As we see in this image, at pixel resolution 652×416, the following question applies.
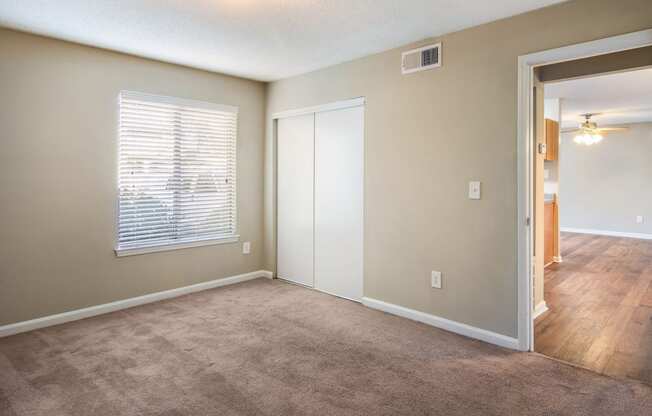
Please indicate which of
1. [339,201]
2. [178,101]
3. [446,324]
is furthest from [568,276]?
[178,101]

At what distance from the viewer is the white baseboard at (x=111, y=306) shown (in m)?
3.16

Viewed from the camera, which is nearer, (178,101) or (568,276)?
(178,101)

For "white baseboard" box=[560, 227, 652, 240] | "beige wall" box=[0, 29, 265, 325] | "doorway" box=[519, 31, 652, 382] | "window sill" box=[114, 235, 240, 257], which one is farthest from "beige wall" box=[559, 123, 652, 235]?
"beige wall" box=[0, 29, 265, 325]

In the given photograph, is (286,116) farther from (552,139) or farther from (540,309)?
(552,139)

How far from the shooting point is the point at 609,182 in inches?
336

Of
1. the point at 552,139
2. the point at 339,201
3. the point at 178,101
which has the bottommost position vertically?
the point at 339,201

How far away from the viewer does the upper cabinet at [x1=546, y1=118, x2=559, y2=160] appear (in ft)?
18.3

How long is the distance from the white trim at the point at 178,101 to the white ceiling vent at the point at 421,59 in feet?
6.66

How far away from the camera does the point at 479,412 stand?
2.07 m

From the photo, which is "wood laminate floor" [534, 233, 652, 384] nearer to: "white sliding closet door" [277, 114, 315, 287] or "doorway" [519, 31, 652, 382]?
"doorway" [519, 31, 652, 382]

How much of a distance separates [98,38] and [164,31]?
0.63 meters

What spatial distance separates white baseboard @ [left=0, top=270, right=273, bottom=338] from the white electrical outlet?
2.15 m

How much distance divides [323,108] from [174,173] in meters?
1.66

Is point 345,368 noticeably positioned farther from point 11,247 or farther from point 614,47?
point 11,247
